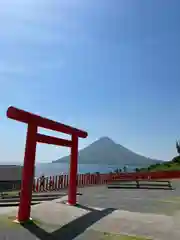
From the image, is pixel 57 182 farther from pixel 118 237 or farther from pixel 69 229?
pixel 118 237

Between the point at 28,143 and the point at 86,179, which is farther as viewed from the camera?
the point at 86,179

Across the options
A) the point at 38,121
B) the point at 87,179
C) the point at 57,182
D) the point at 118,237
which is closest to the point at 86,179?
the point at 87,179

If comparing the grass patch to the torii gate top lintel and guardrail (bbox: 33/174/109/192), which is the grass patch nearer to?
the torii gate top lintel

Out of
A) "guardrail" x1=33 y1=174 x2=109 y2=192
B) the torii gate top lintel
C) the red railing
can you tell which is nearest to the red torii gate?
the torii gate top lintel

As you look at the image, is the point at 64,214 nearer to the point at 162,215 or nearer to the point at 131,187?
the point at 162,215

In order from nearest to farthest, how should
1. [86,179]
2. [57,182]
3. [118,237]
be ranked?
1. [118,237]
2. [57,182]
3. [86,179]

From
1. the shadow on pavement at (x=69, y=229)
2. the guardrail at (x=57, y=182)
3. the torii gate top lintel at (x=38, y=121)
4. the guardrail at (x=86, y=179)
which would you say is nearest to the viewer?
the shadow on pavement at (x=69, y=229)

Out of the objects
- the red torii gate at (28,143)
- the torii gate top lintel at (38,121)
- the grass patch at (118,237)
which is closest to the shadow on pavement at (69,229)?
the red torii gate at (28,143)

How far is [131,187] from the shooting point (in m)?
18.2

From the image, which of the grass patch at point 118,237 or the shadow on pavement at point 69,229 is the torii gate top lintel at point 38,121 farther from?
the grass patch at point 118,237

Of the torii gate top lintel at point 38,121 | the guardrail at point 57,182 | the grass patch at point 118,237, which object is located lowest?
the grass patch at point 118,237

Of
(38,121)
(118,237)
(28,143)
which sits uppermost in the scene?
(38,121)

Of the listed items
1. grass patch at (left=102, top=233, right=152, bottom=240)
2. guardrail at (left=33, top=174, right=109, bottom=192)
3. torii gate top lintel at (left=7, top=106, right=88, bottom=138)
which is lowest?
grass patch at (left=102, top=233, right=152, bottom=240)

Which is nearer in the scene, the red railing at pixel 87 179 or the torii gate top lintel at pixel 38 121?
the torii gate top lintel at pixel 38 121
